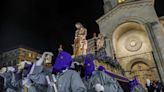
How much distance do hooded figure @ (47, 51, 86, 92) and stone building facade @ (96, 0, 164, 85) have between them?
1499 centimetres

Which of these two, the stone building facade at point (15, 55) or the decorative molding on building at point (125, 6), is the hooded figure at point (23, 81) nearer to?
the decorative molding on building at point (125, 6)

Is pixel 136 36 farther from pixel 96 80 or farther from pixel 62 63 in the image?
pixel 62 63

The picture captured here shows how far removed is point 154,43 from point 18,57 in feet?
97.7

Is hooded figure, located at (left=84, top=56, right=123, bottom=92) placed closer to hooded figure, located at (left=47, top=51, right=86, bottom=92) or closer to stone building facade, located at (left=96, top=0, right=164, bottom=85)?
hooded figure, located at (left=47, top=51, right=86, bottom=92)

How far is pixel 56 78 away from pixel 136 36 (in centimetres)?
1818

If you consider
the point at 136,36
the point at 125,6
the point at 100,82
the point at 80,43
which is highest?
the point at 125,6

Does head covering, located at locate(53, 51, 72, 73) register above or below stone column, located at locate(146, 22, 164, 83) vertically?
below

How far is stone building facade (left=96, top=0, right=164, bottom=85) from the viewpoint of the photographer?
18000 mm

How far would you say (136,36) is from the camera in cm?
2078

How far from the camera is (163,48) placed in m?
17.3

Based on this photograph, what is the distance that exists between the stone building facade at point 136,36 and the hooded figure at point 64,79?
15.0 meters

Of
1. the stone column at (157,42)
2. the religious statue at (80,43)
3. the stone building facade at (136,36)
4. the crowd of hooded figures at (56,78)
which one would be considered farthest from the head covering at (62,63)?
the stone building facade at (136,36)

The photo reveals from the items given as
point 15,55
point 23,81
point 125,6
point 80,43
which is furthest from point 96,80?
point 15,55

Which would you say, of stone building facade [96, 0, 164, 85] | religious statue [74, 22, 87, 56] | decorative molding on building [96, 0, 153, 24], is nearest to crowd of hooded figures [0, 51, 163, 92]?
religious statue [74, 22, 87, 56]
